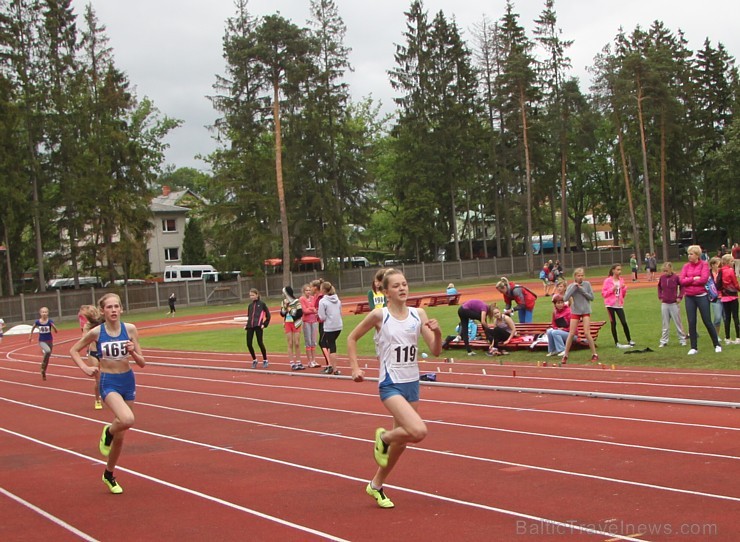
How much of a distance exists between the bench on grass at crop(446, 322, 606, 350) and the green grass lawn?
195mm

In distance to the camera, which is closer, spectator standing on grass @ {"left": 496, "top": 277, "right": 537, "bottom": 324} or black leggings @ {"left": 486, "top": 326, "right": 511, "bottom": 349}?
black leggings @ {"left": 486, "top": 326, "right": 511, "bottom": 349}

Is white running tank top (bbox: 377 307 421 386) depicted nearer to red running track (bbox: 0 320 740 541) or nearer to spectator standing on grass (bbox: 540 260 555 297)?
red running track (bbox: 0 320 740 541)

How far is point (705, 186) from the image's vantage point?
77000 mm

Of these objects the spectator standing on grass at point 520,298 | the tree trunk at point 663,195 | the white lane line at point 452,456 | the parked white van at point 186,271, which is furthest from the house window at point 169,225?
the white lane line at point 452,456

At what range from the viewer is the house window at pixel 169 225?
8793cm

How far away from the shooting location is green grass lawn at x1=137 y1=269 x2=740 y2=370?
15.8m

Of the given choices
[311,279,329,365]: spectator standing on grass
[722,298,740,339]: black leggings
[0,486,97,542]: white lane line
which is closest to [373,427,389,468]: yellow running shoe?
[0,486,97,542]: white lane line

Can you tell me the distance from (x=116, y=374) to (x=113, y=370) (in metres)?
0.05

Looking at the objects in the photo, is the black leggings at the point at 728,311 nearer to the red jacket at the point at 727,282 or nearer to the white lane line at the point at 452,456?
the red jacket at the point at 727,282

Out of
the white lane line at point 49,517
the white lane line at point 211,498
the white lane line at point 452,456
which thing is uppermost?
the white lane line at point 49,517

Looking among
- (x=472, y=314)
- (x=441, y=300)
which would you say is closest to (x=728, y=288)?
(x=472, y=314)

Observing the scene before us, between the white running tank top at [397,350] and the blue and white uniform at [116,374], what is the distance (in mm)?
2709

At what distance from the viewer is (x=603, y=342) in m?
19.0

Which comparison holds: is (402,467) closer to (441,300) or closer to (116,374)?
(116,374)
